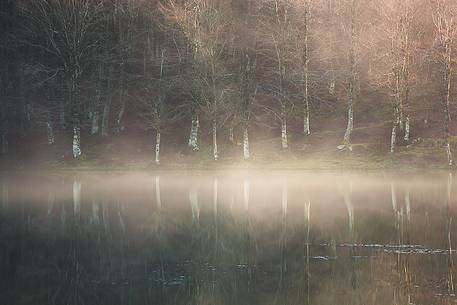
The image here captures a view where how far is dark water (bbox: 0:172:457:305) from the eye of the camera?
2084cm

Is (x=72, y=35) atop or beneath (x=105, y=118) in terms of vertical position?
atop

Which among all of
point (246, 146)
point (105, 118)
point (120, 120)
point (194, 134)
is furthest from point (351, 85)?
point (105, 118)

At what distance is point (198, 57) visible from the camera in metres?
70.7

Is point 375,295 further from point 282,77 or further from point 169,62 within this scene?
point 169,62

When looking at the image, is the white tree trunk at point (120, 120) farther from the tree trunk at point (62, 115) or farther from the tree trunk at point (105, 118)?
the tree trunk at point (62, 115)

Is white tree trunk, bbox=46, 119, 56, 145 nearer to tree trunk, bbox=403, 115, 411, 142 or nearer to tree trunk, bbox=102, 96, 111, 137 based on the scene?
tree trunk, bbox=102, 96, 111, 137

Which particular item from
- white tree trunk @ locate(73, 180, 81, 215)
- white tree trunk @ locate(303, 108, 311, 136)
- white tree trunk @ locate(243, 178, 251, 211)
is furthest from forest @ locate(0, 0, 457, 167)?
white tree trunk @ locate(73, 180, 81, 215)

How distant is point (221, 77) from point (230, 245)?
153 ft

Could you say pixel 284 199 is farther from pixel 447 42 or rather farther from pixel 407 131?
pixel 447 42

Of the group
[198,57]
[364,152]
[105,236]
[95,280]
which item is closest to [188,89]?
[198,57]

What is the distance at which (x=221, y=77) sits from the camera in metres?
73.1

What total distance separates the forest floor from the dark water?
14728 millimetres

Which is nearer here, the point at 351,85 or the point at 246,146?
the point at 246,146

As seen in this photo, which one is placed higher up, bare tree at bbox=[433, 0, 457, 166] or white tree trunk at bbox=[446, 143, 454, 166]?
bare tree at bbox=[433, 0, 457, 166]
